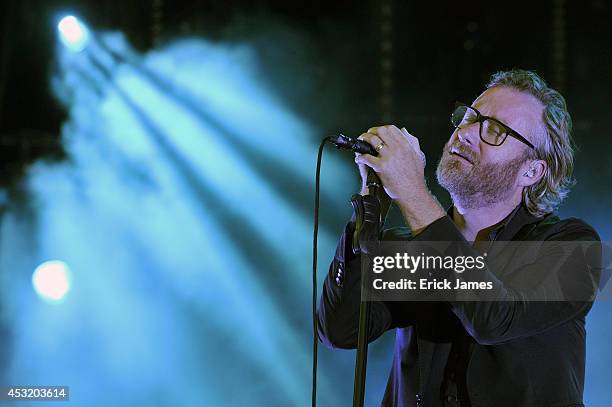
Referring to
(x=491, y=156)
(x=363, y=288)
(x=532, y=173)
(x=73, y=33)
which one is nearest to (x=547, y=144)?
(x=532, y=173)

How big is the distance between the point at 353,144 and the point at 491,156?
1.58 feet

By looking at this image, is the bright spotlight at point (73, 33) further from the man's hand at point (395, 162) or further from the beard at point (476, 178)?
the man's hand at point (395, 162)

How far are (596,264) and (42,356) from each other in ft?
12.9

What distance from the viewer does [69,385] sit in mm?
4375

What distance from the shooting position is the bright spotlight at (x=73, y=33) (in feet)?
14.7

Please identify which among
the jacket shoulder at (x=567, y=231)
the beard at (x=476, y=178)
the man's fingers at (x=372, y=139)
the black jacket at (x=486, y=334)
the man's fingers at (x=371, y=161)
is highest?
the beard at (x=476, y=178)

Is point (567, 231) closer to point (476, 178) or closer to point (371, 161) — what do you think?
point (476, 178)

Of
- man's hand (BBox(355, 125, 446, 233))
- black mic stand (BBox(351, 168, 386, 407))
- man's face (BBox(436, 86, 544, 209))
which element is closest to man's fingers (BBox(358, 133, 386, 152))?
man's hand (BBox(355, 125, 446, 233))

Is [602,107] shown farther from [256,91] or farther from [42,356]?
[42,356]

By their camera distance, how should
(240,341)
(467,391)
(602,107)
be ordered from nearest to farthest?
(467,391) → (602,107) → (240,341)

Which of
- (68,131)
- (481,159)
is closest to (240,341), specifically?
(68,131)

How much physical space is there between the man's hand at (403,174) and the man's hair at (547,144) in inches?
19.6

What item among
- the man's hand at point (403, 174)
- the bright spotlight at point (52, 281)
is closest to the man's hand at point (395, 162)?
the man's hand at point (403, 174)

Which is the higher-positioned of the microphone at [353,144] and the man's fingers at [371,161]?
the microphone at [353,144]
